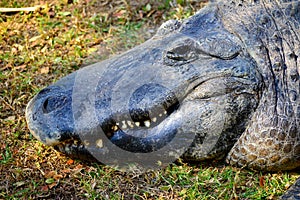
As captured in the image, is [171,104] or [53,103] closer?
[171,104]

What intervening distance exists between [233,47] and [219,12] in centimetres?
38

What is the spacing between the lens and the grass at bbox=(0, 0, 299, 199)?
12.3 feet

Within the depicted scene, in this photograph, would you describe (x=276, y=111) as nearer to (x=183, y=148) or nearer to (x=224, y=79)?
(x=224, y=79)

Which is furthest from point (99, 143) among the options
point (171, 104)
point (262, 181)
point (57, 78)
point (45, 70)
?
point (45, 70)

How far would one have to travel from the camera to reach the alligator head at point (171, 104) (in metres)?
3.57

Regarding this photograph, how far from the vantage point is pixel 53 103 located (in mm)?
3689

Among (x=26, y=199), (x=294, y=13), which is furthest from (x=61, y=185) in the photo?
(x=294, y=13)

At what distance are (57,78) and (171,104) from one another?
1747 mm

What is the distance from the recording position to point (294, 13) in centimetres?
378

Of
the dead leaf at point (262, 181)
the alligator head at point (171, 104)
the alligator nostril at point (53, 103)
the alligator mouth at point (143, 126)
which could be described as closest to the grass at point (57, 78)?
the dead leaf at point (262, 181)

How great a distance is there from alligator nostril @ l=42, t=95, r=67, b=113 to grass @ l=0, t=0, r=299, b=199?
0.52 meters

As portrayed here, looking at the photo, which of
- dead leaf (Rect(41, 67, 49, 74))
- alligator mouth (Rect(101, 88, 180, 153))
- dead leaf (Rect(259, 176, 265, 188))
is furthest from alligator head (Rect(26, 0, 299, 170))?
dead leaf (Rect(41, 67, 49, 74))

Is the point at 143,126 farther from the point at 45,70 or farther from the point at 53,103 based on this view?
the point at 45,70

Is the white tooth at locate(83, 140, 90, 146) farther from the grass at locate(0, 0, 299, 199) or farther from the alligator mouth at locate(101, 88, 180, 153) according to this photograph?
the grass at locate(0, 0, 299, 199)
